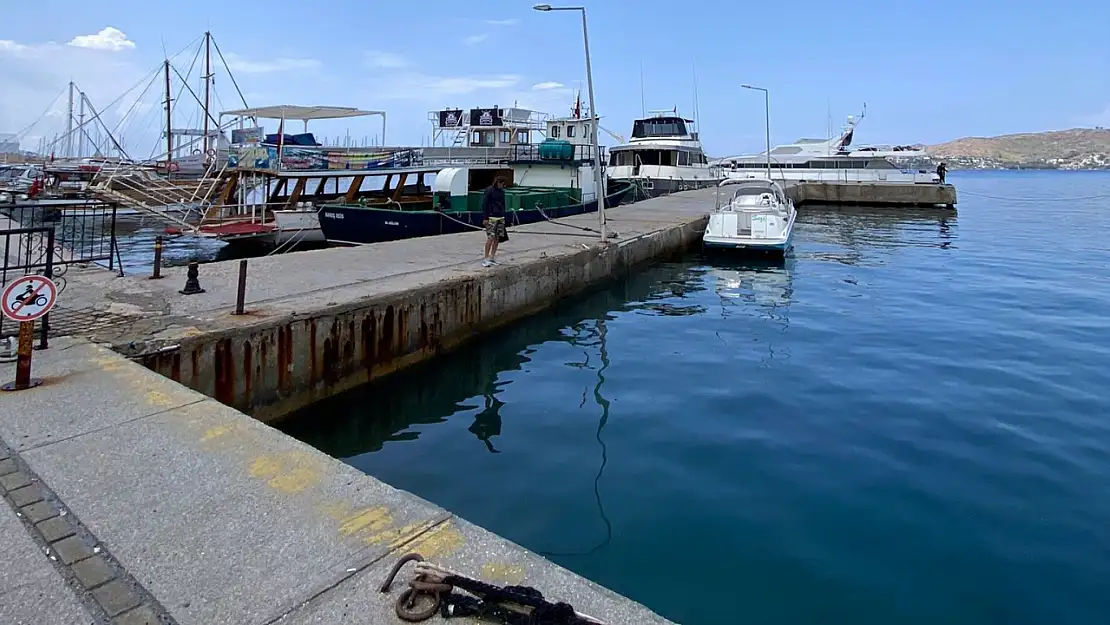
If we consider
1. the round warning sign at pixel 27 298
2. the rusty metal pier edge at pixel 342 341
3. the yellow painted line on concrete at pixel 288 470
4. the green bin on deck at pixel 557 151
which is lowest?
the yellow painted line on concrete at pixel 288 470

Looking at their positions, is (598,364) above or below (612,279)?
below

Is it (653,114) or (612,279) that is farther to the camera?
(653,114)

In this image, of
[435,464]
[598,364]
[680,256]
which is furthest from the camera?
[680,256]

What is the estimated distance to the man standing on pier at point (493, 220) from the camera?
42.3ft

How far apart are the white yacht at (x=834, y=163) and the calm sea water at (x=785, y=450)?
37.4 metres

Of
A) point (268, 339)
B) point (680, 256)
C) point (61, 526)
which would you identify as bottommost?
point (61, 526)

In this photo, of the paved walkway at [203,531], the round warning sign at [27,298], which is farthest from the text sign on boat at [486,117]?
the paved walkway at [203,531]

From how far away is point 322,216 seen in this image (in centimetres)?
1986

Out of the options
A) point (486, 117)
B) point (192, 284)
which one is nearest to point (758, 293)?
point (192, 284)

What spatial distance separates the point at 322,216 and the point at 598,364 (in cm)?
1231

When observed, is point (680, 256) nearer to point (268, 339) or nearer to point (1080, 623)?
point (268, 339)

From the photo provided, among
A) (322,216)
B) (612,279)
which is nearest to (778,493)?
(612,279)

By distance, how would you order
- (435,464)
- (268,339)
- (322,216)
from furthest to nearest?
(322,216) → (268,339) → (435,464)

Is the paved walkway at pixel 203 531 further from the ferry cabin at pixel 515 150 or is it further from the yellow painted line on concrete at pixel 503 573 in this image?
the ferry cabin at pixel 515 150
